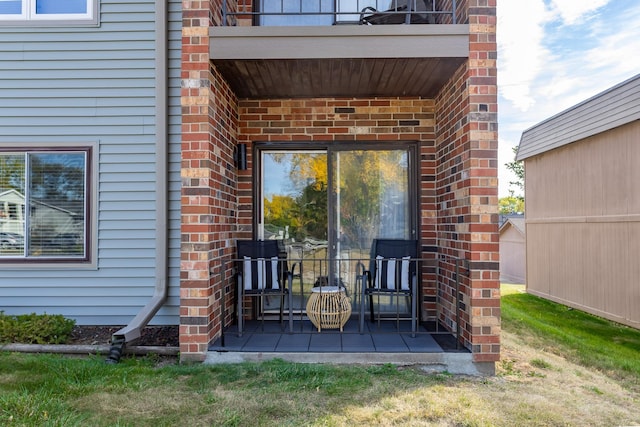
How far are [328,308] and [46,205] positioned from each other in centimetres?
334

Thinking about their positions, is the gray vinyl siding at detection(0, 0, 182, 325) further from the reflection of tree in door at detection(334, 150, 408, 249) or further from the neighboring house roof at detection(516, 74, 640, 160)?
the neighboring house roof at detection(516, 74, 640, 160)

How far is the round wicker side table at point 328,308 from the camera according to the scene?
4086 mm

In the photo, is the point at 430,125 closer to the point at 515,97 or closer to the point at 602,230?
the point at 602,230

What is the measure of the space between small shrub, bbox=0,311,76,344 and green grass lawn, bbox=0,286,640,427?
293 mm

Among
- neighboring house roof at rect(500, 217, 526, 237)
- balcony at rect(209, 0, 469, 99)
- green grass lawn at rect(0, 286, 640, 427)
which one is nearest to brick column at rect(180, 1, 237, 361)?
balcony at rect(209, 0, 469, 99)

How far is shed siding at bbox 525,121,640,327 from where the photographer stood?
5902 millimetres

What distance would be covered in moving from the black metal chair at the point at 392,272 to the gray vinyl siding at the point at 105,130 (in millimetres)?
2149

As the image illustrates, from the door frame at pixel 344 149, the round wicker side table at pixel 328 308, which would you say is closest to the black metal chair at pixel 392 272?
the round wicker side table at pixel 328 308

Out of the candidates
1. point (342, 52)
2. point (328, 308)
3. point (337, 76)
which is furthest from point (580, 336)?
point (342, 52)

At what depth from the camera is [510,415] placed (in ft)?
8.71

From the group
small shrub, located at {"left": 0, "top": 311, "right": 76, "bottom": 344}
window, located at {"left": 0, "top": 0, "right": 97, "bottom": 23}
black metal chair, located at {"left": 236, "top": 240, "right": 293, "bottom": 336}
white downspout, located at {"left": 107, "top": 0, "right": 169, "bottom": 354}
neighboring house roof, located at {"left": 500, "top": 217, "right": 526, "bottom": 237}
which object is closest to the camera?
small shrub, located at {"left": 0, "top": 311, "right": 76, "bottom": 344}

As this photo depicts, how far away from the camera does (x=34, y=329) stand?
3943 mm

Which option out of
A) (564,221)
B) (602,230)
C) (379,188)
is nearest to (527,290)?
(564,221)

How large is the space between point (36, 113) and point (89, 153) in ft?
2.40
